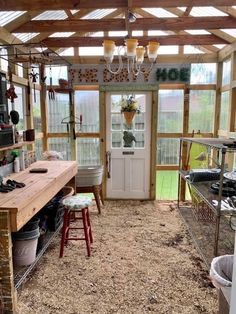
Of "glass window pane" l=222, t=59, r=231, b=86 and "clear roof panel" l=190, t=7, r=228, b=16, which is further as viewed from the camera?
"glass window pane" l=222, t=59, r=231, b=86

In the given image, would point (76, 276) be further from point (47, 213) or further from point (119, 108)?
point (119, 108)

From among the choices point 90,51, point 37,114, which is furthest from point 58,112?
point 90,51

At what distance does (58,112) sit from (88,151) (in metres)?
0.84

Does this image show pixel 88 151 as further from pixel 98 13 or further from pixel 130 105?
pixel 98 13

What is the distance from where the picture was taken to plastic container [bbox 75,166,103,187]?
3.99m

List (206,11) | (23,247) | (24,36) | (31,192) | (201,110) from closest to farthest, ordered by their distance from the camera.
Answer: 1. (31,192)
2. (23,247)
3. (206,11)
4. (24,36)
5. (201,110)

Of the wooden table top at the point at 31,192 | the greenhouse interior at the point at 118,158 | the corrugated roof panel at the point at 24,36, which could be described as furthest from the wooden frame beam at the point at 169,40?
the wooden table top at the point at 31,192

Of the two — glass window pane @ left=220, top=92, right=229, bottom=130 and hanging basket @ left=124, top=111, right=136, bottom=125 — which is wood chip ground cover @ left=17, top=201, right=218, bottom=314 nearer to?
hanging basket @ left=124, top=111, right=136, bottom=125

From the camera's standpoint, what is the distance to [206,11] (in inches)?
139

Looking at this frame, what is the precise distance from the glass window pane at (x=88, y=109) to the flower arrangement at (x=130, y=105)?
0.50m

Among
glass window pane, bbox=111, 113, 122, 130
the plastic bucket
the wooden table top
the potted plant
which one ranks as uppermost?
the potted plant

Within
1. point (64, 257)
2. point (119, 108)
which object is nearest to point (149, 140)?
point (119, 108)

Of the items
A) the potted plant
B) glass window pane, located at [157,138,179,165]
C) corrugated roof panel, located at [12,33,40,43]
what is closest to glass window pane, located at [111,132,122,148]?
the potted plant

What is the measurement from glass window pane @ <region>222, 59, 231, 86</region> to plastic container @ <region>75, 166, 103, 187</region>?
93.3 inches
